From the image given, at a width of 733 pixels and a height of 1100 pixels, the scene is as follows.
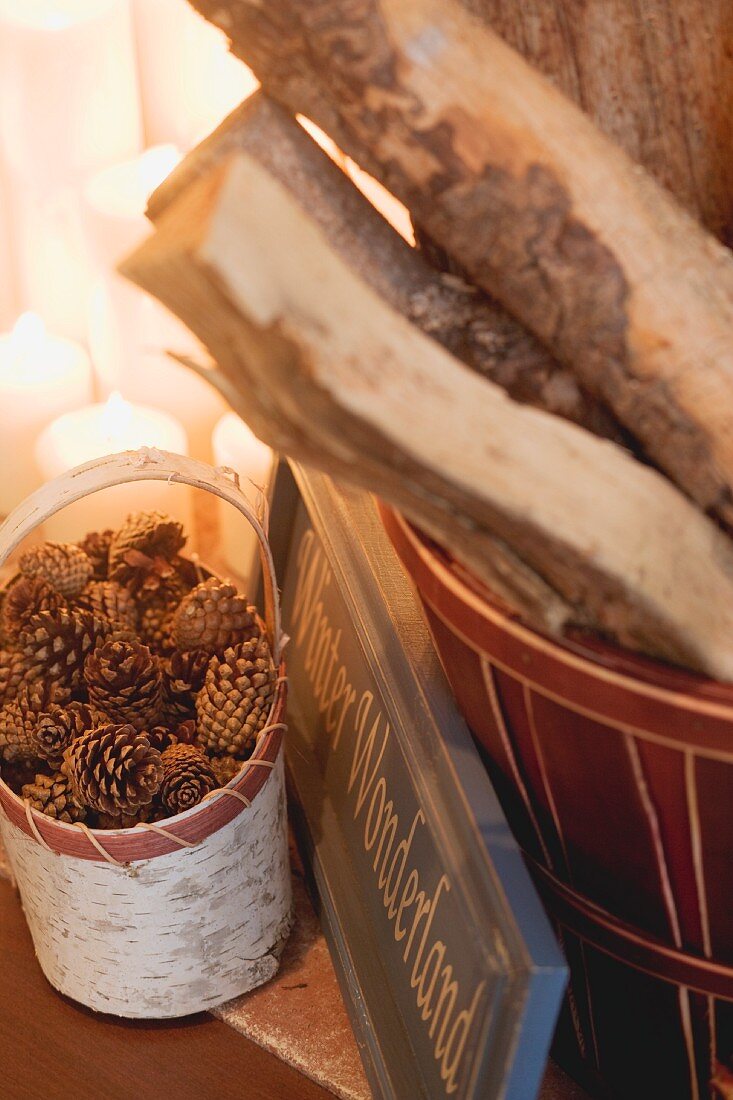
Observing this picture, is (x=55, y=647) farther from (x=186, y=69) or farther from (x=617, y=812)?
(x=186, y=69)

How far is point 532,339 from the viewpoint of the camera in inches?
21.0

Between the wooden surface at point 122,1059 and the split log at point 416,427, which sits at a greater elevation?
the split log at point 416,427

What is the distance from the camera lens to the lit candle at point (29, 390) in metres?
1.07

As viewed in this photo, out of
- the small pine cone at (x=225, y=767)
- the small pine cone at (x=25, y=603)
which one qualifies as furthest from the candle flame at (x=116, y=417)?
the small pine cone at (x=225, y=767)

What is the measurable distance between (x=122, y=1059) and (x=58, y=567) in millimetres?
312

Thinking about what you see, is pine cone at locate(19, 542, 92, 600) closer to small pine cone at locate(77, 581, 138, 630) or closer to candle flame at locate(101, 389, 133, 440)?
small pine cone at locate(77, 581, 138, 630)

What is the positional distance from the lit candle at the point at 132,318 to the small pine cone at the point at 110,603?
0.27 metres

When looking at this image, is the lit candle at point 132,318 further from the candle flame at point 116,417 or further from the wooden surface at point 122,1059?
the wooden surface at point 122,1059

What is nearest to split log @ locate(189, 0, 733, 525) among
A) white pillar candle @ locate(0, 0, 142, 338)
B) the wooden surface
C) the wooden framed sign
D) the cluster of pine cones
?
the wooden framed sign

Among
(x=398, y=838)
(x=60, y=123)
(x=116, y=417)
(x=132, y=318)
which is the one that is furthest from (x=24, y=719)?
(x=60, y=123)

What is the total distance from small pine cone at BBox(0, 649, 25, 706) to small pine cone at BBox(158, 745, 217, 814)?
118 mm

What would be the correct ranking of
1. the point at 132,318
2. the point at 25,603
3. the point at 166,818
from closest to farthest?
1. the point at 166,818
2. the point at 25,603
3. the point at 132,318

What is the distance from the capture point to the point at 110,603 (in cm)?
79

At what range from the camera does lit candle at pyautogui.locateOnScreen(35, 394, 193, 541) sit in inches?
38.6
